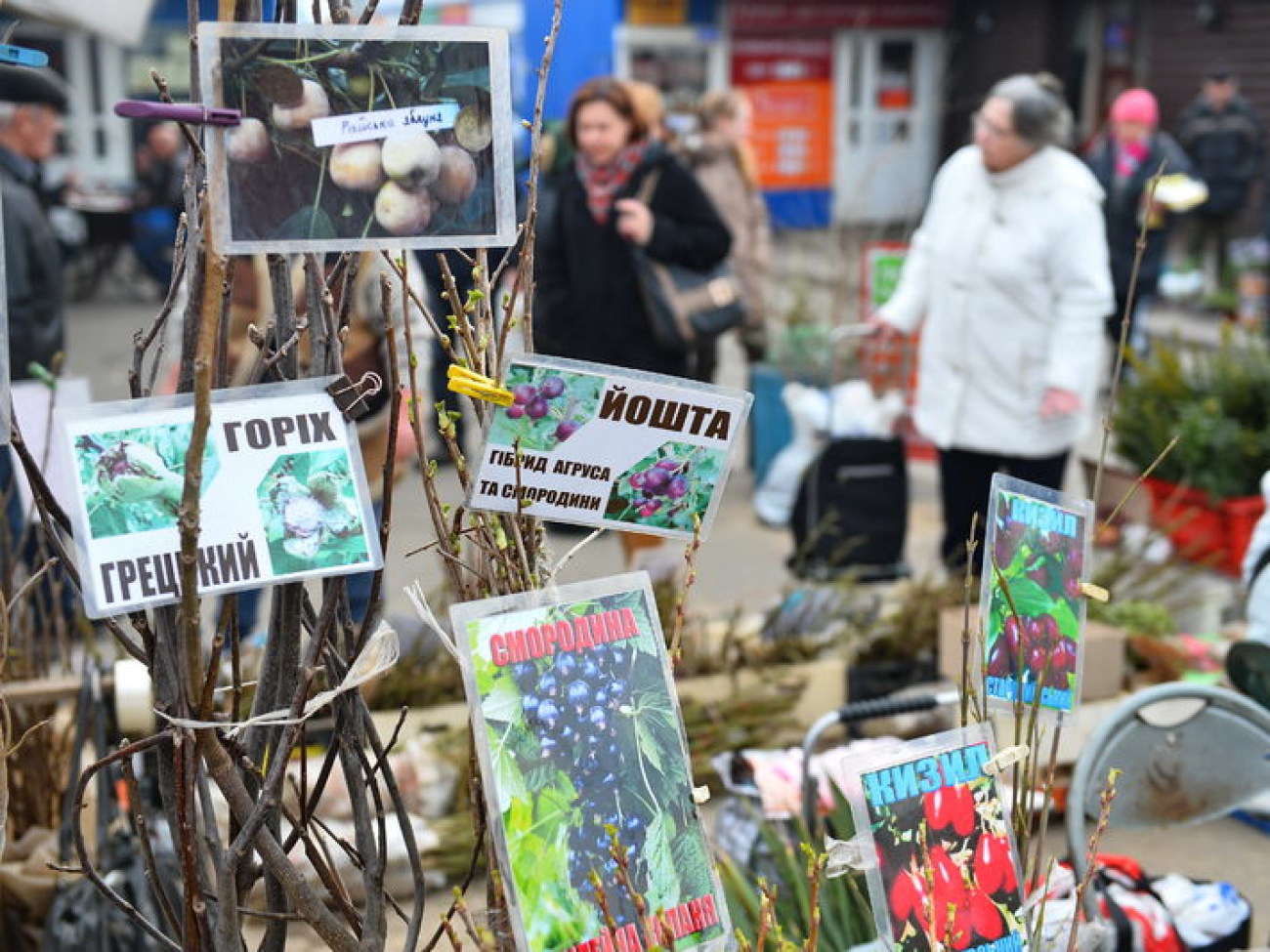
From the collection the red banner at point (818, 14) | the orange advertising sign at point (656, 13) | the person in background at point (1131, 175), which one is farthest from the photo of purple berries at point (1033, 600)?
the red banner at point (818, 14)

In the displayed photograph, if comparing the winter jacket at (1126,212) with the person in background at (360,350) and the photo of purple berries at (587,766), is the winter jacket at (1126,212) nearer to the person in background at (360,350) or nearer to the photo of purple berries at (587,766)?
the person in background at (360,350)

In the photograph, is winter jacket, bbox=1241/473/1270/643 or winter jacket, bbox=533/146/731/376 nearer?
winter jacket, bbox=1241/473/1270/643

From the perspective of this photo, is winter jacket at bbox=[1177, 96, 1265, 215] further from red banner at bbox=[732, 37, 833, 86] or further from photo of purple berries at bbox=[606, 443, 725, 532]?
photo of purple berries at bbox=[606, 443, 725, 532]

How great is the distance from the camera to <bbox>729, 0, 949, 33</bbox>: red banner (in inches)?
687

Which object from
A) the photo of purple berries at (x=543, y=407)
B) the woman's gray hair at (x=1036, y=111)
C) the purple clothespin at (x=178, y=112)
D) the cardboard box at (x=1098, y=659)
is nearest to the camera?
the purple clothespin at (x=178, y=112)

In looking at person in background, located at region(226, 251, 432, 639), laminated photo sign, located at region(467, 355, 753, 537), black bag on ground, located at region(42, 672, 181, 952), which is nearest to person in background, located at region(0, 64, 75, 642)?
person in background, located at region(226, 251, 432, 639)

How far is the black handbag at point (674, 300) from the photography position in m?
4.87

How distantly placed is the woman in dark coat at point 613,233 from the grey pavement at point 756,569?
2.62ft

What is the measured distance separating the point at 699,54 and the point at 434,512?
55.2ft

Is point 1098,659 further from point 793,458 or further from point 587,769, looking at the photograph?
point 793,458

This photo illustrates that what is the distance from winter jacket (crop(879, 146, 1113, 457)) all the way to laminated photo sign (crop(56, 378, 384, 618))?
324 cm

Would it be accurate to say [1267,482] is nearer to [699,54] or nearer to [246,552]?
[246,552]

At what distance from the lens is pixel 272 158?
140 centimetres

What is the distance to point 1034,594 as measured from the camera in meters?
1.85
